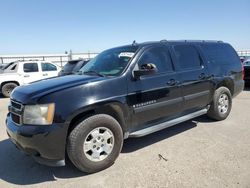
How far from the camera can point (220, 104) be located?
18.5 feet

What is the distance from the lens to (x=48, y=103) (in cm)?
310

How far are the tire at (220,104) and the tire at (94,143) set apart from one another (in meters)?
2.79

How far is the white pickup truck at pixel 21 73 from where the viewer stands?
10.8 m

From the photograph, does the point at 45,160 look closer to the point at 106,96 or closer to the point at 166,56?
the point at 106,96

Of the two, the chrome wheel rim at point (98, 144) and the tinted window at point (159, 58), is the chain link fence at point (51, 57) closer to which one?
the tinted window at point (159, 58)

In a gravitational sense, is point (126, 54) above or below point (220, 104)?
above

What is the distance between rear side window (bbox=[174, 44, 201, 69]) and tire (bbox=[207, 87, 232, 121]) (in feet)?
3.04

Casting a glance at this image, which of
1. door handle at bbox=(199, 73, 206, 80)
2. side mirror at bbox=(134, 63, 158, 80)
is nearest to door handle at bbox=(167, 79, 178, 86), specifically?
side mirror at bbox=(134, 63, 158, 80)

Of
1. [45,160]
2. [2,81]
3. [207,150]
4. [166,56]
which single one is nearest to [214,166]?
[207,150]

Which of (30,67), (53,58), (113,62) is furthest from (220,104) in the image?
(53,58)

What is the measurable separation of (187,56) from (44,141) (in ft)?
10.7

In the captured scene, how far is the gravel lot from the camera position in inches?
124

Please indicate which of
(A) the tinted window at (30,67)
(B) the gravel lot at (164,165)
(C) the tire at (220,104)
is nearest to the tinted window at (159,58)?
(B) the gravel lot at (164,165)

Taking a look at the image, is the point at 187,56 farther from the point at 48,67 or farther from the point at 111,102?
the point at 48,67
